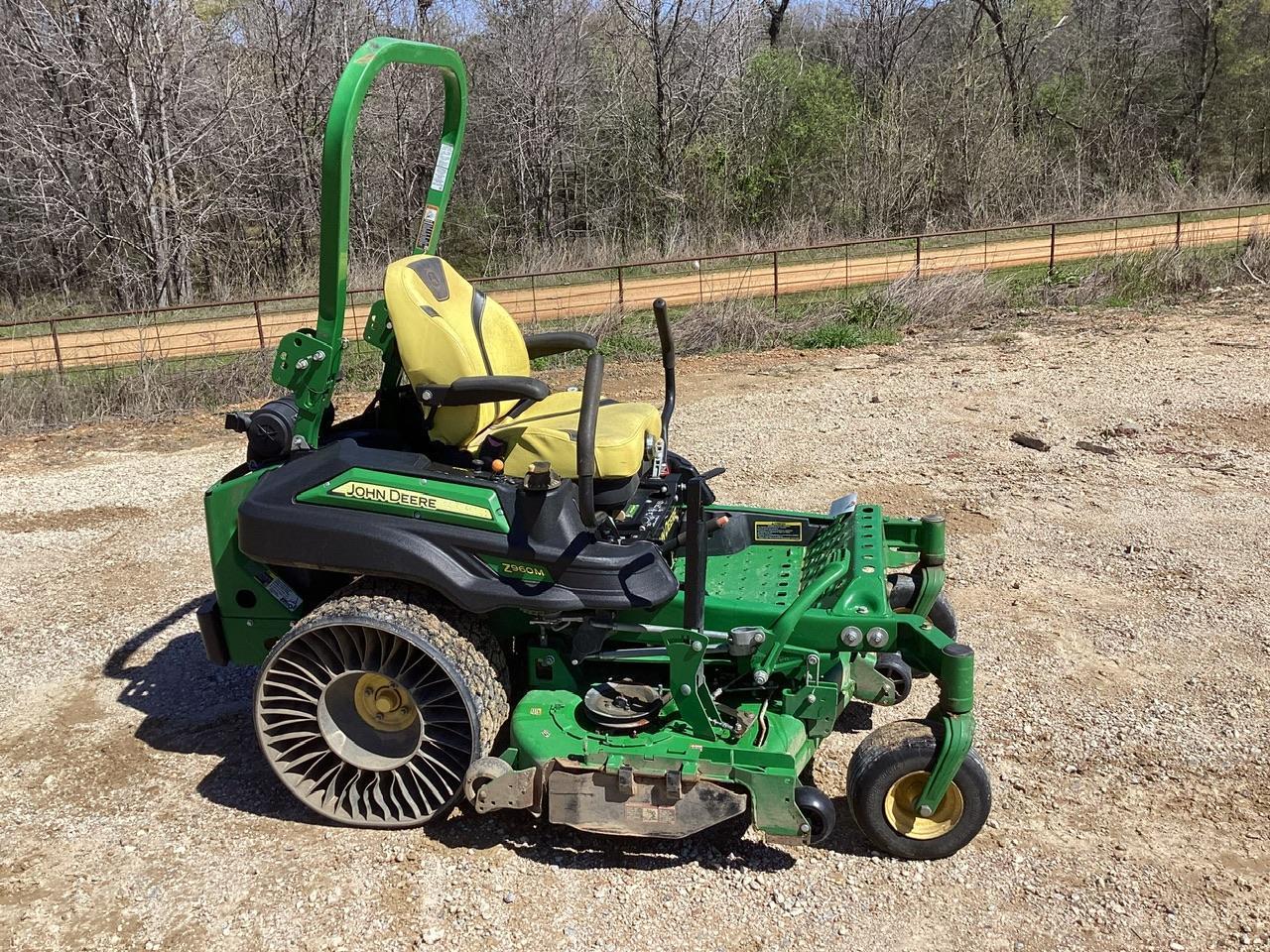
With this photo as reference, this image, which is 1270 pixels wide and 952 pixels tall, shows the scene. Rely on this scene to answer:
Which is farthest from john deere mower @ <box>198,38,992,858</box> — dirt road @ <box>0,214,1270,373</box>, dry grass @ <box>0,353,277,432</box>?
dirt road @ <box>0,214,1270,373</box>

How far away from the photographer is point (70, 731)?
452cm

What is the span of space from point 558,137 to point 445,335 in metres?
18.6

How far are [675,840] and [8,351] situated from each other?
11.6 m

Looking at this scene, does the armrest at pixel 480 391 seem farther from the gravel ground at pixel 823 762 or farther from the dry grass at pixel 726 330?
the dry grass at pixel 726 330

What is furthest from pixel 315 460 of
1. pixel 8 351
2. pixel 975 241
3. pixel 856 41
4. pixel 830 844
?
pixel 856 41

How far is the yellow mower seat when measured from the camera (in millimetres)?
3713

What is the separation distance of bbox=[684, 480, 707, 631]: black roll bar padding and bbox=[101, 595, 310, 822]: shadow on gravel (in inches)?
63.3

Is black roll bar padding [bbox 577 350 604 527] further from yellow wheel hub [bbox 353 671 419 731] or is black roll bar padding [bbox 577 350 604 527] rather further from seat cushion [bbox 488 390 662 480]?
yellow wheel hub [bbox 353 671 419 731]

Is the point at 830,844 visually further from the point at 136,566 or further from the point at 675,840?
the point at 136,566

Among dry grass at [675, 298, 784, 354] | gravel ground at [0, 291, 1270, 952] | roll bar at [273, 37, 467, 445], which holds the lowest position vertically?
gravel ground at [0, 291, 1270, 952]

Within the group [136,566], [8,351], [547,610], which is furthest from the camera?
[8,351]

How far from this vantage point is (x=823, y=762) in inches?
161

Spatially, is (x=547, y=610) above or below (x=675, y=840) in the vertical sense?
above

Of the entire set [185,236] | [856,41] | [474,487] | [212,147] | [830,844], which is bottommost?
[830,844]
